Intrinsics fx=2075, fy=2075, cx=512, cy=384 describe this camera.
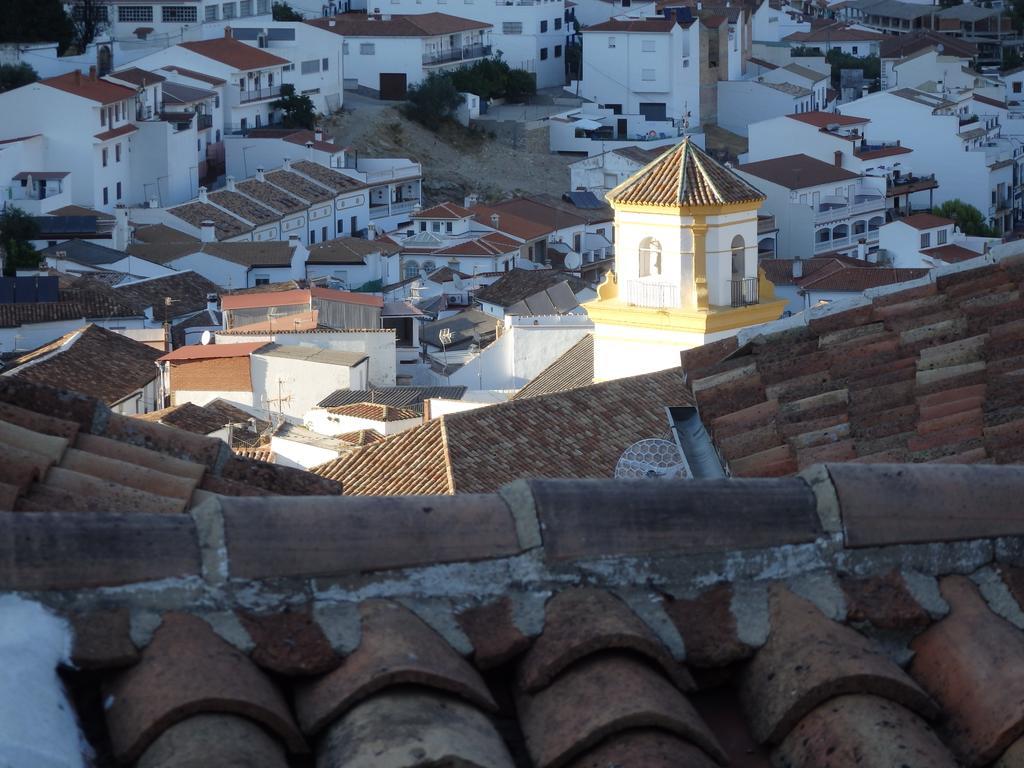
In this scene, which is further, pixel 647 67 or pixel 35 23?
pixel 647 67

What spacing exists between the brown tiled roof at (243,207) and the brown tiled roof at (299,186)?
1956 millimetres

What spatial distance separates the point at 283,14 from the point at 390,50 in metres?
5.09

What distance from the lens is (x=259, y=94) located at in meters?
56.3

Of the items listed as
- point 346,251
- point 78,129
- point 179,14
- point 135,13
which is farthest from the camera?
point 179,14

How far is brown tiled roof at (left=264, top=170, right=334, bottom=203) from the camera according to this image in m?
48.1

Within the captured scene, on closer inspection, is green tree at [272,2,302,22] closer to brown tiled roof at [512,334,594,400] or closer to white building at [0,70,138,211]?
white building at [0,70,138,211]

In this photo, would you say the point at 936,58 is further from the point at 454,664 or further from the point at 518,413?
the point at 454,664

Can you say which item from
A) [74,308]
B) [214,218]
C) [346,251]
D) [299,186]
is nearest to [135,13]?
[299,186]

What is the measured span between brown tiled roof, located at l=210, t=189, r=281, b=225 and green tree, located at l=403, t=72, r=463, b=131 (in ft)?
48.4

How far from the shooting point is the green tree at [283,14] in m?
66.0

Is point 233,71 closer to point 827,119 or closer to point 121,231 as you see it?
point 121,231

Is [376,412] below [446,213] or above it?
above

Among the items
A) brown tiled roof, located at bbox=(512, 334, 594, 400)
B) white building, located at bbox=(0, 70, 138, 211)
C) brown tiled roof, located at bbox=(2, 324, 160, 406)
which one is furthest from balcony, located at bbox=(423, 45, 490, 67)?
brown tiled roof, located at bbox=(512, 334, 594, 400)

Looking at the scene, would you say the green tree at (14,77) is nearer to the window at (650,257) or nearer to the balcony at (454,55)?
the balcony at (454,55)
